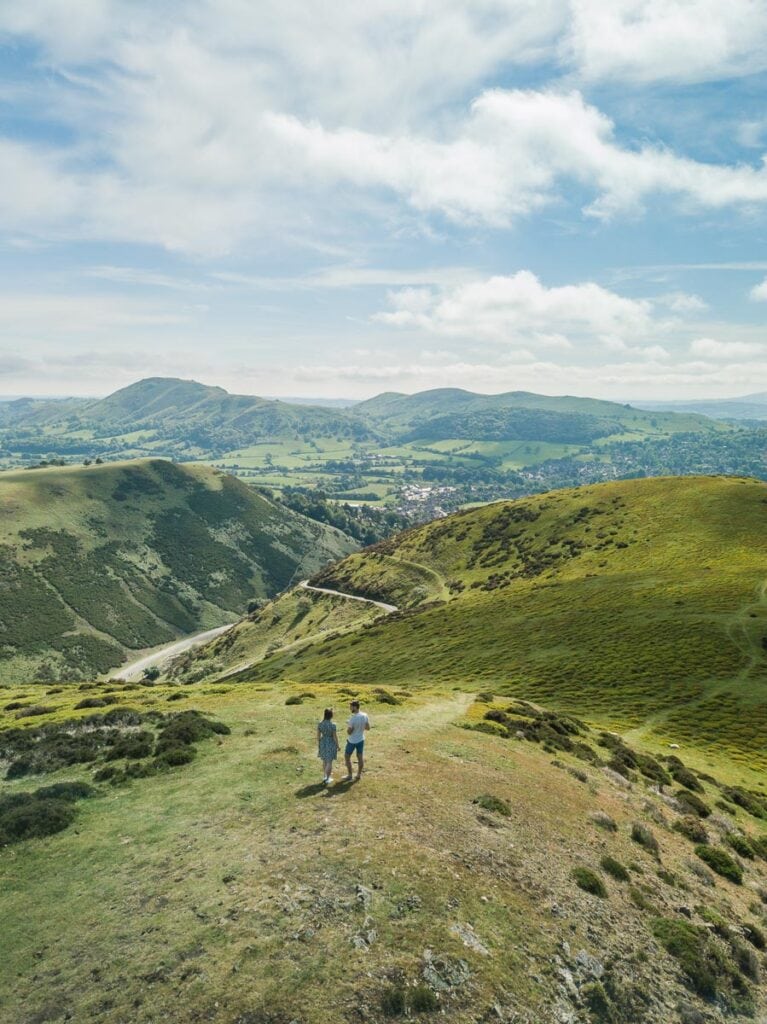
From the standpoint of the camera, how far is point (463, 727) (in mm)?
39062

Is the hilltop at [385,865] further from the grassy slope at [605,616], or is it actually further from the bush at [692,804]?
the grassy slope at [605,616]

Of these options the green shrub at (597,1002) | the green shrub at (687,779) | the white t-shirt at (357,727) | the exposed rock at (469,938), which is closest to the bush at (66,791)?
the white t-shirt at (357,727)

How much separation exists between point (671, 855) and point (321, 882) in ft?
59.6

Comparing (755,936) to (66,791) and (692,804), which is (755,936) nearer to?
(692,804)

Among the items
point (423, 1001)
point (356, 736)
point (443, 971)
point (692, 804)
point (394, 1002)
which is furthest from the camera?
point (692, 804)

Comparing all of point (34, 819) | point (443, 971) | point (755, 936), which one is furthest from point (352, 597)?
point (443, 971)

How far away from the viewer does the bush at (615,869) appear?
2186 cm

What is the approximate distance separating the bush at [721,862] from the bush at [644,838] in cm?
315

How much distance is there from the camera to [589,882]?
67.2ft

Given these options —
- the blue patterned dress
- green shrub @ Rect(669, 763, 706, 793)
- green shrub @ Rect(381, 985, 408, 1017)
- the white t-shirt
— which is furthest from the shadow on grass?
green shrub @ Rect(669, 763, 706, 793)

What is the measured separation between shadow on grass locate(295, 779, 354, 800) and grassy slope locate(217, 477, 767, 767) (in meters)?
37.6

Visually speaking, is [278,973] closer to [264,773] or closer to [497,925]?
[497,925]

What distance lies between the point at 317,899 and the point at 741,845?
85.3 ft

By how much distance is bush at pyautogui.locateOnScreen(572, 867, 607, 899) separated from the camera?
2030 centimetres
